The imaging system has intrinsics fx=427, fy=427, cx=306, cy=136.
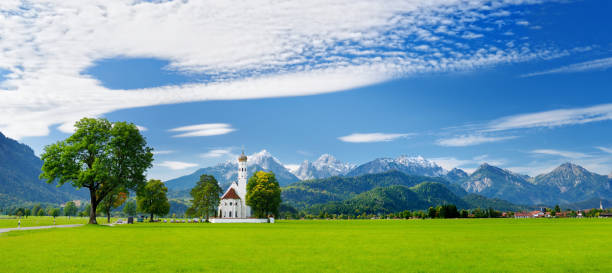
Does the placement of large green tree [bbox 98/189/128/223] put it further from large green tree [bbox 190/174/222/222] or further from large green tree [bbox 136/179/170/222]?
large green tree [bbox 190/174/222/222]

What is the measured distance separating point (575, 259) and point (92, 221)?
62780 mm

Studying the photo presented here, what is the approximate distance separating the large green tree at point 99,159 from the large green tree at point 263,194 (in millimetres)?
42148

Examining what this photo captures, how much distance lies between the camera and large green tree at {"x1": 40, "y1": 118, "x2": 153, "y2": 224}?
6161 centimetres

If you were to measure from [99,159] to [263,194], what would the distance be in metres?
51.0

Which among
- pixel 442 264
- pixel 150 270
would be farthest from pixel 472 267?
pixel 150 270

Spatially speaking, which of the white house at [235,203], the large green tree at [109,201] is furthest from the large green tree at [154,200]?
the white house at [235,203]

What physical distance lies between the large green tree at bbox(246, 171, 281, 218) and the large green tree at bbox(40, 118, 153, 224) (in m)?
42.1

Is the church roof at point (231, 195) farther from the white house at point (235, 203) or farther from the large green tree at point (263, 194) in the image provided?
the large green tree at point (263, 194)

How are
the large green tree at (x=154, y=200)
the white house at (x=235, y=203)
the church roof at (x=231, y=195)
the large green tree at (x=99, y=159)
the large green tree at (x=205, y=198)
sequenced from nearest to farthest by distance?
the large green tree at (x=99, y=159) < the large green tree at (x=154, y=200) < the large green tree at (x=205, y=198) < the white house at (x=235, y=203) < the church roof at (x=231, y=195)

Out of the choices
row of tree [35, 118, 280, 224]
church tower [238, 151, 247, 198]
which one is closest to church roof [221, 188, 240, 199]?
church tower [238, 151, 247, 198]

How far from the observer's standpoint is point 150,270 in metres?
16.3

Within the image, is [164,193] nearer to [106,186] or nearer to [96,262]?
[106,186]

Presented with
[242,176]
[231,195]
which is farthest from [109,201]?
[242,176]

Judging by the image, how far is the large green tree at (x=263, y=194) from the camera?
108 meters
